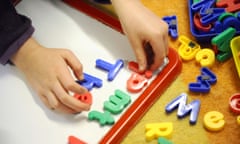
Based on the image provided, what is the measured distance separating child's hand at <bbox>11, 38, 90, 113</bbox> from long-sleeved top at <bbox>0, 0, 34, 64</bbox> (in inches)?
0.5

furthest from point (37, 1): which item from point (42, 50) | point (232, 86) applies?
point (232, 86)

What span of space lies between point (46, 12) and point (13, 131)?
10.2 inches

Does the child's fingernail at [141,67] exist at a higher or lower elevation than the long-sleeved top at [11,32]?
lower

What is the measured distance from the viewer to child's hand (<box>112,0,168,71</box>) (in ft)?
2.13

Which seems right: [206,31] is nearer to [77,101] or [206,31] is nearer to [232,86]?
[232,86]

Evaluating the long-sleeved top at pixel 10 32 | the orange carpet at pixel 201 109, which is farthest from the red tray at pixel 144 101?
the long-sleeved top at pixel 10 32

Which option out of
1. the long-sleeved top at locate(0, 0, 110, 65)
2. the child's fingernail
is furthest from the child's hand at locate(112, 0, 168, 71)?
the long-sleeved top at locate(0, 0, 110, 65)

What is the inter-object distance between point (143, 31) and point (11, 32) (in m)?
0.21

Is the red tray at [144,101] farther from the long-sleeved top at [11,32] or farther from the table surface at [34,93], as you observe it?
the long-sleeved top at [11,32]

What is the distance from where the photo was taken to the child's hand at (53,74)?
62 centimetres

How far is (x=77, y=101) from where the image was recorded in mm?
626

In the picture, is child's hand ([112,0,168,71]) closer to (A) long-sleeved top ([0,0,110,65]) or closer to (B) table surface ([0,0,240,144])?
(B) table surface ([0,0,240,144])

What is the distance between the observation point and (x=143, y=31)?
25.7 inches

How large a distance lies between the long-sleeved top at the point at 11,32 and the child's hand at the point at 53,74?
0.01 metres
